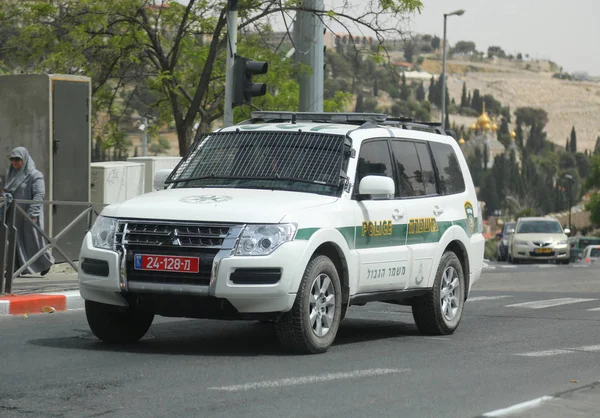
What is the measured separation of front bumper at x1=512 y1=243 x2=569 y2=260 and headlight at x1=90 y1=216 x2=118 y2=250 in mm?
33223

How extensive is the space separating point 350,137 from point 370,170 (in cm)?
34

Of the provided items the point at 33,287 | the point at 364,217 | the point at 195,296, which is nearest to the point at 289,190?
the point at 364,217

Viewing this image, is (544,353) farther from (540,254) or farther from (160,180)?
(540,254)

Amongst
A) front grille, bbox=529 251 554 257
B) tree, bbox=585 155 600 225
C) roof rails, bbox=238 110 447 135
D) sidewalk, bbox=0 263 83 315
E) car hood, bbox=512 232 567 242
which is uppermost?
roof rails, bbox=238 110 447 135

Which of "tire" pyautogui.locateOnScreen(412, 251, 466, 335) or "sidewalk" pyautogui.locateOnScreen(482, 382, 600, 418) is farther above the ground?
"sidewalk" pyautogui.locateOnScreen(482, 382, 600, 418)

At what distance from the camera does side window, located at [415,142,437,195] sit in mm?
11320

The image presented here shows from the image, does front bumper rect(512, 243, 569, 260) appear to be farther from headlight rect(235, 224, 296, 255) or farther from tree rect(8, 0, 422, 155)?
headlight rect(235, 224, 296, 255)

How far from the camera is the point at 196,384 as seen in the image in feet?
24.9

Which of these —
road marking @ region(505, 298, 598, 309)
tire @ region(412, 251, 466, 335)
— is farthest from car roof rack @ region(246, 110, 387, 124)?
road marking @ region(505, 298, 598, 309)

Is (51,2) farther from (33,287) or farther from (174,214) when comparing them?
(174,214)

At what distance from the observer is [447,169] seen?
1184 centimetres

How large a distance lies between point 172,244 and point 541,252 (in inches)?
1321

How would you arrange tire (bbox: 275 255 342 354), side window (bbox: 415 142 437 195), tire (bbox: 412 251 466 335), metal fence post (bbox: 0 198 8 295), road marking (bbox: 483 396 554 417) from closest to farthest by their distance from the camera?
road marking (bbox: 483 396 554 417) → tire (bbox: 275 255 342 354) → tire (bbox: 412 251 466 335) → side window (bbox: 415 142 437 195) → metal fence post (bbox: 0 198 8 295)

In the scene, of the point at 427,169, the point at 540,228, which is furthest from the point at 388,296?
the point at 540,228
